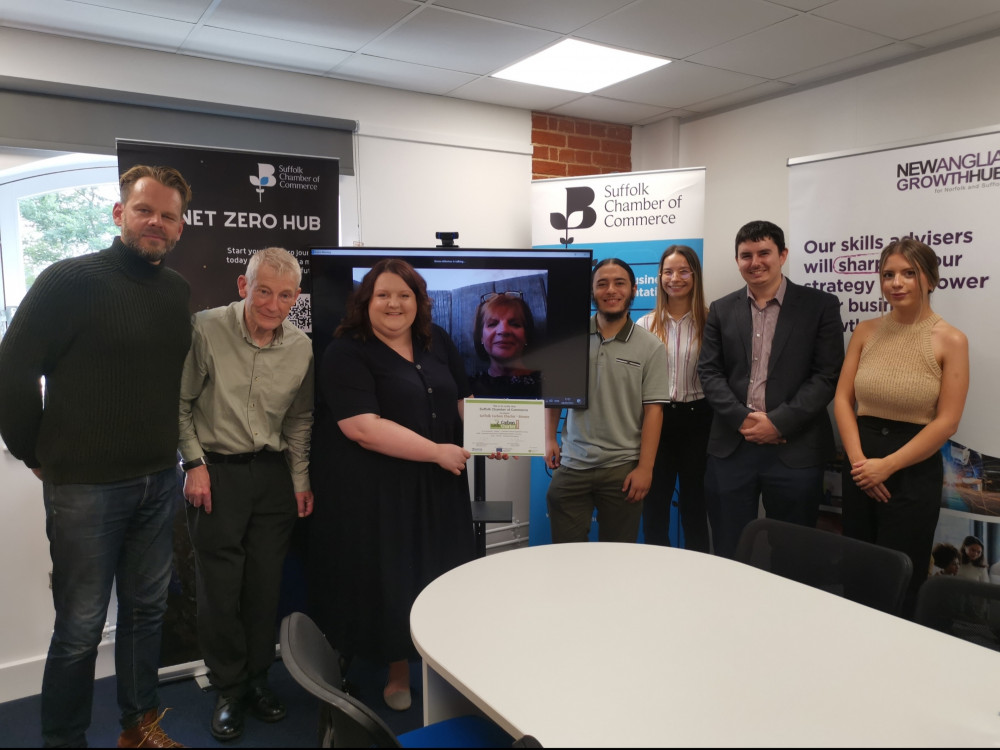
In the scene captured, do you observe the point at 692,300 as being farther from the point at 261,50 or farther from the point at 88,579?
the point at 88,579

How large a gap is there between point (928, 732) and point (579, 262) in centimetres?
188

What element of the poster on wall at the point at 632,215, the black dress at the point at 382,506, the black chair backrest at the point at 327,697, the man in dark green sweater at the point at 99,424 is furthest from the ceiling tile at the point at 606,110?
the black chair backrest at the point at 327,697

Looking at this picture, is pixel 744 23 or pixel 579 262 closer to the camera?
pixel 579 262

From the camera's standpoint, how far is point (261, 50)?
3.47 meters

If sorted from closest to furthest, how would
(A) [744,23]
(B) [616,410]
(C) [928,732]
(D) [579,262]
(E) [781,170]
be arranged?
(C) [928,732] → (D) [579,262] → (B) [616,410] → (A) [744,23] → (E) [781,170]

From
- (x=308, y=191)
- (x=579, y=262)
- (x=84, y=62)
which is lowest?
(x=579, y=262)

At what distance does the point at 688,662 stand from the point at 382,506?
55.4 inches

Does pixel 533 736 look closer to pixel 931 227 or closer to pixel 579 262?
pixel 579 262

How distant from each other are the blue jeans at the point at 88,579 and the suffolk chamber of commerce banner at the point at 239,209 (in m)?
1.16

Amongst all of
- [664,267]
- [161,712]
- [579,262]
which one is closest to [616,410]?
[579,262]

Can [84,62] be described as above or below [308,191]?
above

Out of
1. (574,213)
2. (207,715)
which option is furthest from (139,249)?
(574,213)

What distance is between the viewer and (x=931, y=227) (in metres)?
3.19

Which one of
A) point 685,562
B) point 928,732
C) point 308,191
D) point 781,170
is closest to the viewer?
point 928,732
